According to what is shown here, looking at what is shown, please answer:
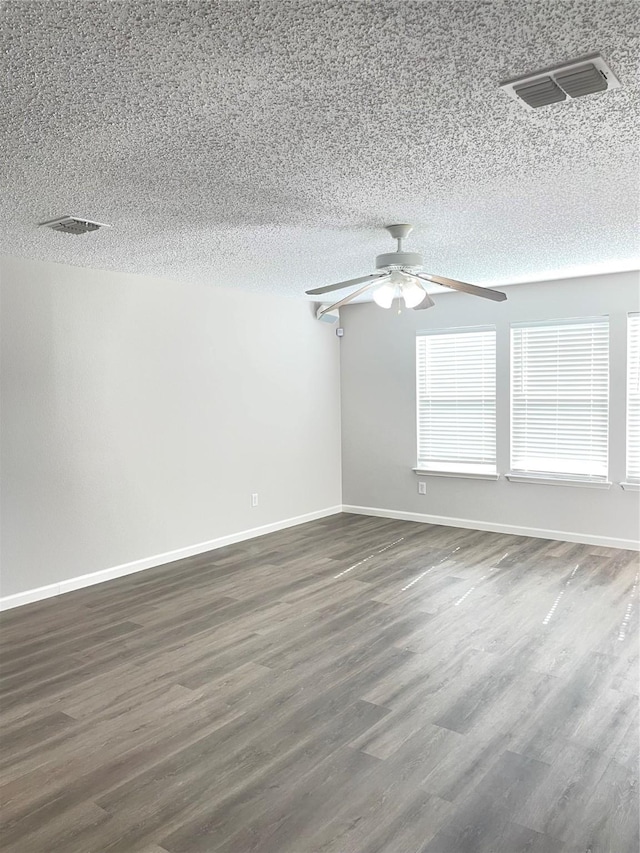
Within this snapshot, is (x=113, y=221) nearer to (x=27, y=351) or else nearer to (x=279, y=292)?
(x=27, y=351)

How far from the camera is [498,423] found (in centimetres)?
608

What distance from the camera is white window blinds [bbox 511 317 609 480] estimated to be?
217 inches

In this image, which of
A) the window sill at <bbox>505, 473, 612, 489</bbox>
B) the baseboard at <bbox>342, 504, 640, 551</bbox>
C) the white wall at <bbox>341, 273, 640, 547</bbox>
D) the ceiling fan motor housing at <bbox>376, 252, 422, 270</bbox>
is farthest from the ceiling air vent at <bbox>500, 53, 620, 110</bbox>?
the baseboard at <bbox>342, 504, 640, 551</bbox>

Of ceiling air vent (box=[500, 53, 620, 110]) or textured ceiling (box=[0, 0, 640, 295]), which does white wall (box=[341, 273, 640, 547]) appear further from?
ceiling air vent (box=[500, 53, 620, 110])

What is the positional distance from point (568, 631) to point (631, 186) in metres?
2.44

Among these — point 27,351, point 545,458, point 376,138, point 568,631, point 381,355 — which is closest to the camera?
point 376,138

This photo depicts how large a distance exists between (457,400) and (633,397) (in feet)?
5.35

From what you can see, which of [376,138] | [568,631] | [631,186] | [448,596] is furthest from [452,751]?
[631,186]

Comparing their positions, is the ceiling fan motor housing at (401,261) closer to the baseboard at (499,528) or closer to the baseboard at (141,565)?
the baseboard at (141,565)

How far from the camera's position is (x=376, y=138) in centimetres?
239

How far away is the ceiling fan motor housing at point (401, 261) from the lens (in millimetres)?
3682

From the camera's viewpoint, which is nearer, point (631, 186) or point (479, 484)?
point (631, 186)

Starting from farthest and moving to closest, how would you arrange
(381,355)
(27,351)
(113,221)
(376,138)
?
1. (381,355)
2. (27,351)
3. (113,221)
4. (376,138)

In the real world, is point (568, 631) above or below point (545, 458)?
below
